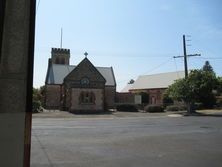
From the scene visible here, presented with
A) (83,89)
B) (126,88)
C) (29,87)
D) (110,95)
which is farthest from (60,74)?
(29,87)

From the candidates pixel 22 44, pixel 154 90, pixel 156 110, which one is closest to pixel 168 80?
pixel 154 90

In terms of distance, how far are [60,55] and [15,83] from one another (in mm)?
81226

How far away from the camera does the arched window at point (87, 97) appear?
53.7m

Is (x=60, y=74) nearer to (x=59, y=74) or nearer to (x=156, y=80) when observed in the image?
(x=59, y=74)

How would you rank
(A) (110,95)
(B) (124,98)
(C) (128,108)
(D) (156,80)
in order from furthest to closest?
(D) (156,80) → (B) (124,98) → (A) (110,95) → (C) (128,108)

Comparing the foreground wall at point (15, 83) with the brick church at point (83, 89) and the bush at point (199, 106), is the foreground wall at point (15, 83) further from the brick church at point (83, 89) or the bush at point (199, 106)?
the bush at point (199, 106)

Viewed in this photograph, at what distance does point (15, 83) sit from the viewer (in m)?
3.34

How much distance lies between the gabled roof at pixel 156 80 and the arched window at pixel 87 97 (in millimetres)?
30083

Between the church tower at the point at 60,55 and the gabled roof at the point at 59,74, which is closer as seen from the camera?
the gabled roof at the point at 59,74

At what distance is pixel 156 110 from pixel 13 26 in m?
49.7

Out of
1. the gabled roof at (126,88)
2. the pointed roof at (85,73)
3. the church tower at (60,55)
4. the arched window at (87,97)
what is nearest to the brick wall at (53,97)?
the pointed roof at (85,73)

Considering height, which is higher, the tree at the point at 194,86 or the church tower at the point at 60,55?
the church tower at the point at 60,55

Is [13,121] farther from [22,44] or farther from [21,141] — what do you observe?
[22,44]

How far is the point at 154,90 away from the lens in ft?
275
